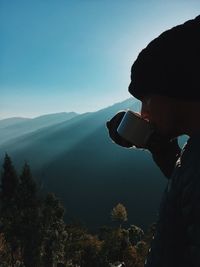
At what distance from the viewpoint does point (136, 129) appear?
162cm

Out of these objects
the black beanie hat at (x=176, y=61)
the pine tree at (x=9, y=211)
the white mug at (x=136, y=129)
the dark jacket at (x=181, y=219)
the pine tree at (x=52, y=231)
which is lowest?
the pine tree at (x=52, y=231)

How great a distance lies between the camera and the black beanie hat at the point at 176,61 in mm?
1302

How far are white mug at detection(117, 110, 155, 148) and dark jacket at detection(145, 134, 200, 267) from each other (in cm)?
38

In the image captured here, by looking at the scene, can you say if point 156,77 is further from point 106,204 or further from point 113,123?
point 106,204

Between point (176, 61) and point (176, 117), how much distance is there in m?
0.17

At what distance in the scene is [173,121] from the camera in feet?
4.51

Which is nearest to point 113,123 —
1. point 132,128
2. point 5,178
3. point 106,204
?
point 132,128

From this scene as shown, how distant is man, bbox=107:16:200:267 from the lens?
1076mm

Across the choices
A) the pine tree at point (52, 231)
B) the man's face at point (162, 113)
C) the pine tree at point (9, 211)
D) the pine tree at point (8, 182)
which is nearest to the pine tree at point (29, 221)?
the pine tree at point (9, 211)

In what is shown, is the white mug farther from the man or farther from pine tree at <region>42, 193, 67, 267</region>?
pine tree at <region>42, 193, 67, 267</region>

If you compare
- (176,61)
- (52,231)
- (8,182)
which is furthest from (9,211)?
(176,61)

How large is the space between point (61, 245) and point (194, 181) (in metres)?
65.4

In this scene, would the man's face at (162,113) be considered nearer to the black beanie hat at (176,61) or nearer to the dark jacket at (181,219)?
the black beanie hat at (176,61)

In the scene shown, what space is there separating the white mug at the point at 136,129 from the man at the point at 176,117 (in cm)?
3
